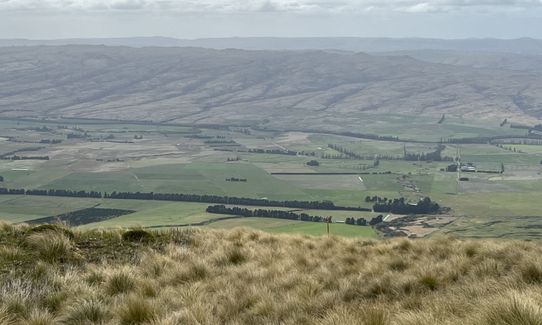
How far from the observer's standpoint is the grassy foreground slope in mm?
9719

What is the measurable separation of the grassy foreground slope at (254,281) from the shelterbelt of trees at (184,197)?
282ft

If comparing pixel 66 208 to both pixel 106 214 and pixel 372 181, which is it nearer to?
pixel 106 214

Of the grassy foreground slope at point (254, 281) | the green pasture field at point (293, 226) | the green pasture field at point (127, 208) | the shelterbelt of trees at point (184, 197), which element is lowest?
the green pasture field at point (293, 226)

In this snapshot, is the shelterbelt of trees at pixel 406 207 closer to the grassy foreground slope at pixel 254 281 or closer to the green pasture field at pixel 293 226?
the green pasture field at pixel 293 226

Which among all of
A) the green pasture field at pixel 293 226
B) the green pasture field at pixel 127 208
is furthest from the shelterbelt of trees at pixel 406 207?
the green pasture field at pixel 293 226

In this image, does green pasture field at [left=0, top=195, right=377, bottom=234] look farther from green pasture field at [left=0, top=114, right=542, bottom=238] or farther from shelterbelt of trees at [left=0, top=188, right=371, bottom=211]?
shelterbelt of trees at [left=0, top=188, right=371, bottom=211]

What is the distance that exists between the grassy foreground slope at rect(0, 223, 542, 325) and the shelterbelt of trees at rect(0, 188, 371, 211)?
282ft

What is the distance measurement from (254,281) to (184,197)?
339 ft

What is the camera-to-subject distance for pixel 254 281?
13750mm

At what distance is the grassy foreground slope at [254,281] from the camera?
972 centimetres

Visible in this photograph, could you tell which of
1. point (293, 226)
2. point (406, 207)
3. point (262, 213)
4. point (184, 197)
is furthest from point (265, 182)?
point (293, 226)

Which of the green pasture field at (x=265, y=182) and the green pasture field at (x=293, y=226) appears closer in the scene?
the green pasture field at (x=293, y=226)

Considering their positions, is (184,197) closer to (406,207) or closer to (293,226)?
(293,226)

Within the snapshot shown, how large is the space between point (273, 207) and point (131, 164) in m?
75.4
